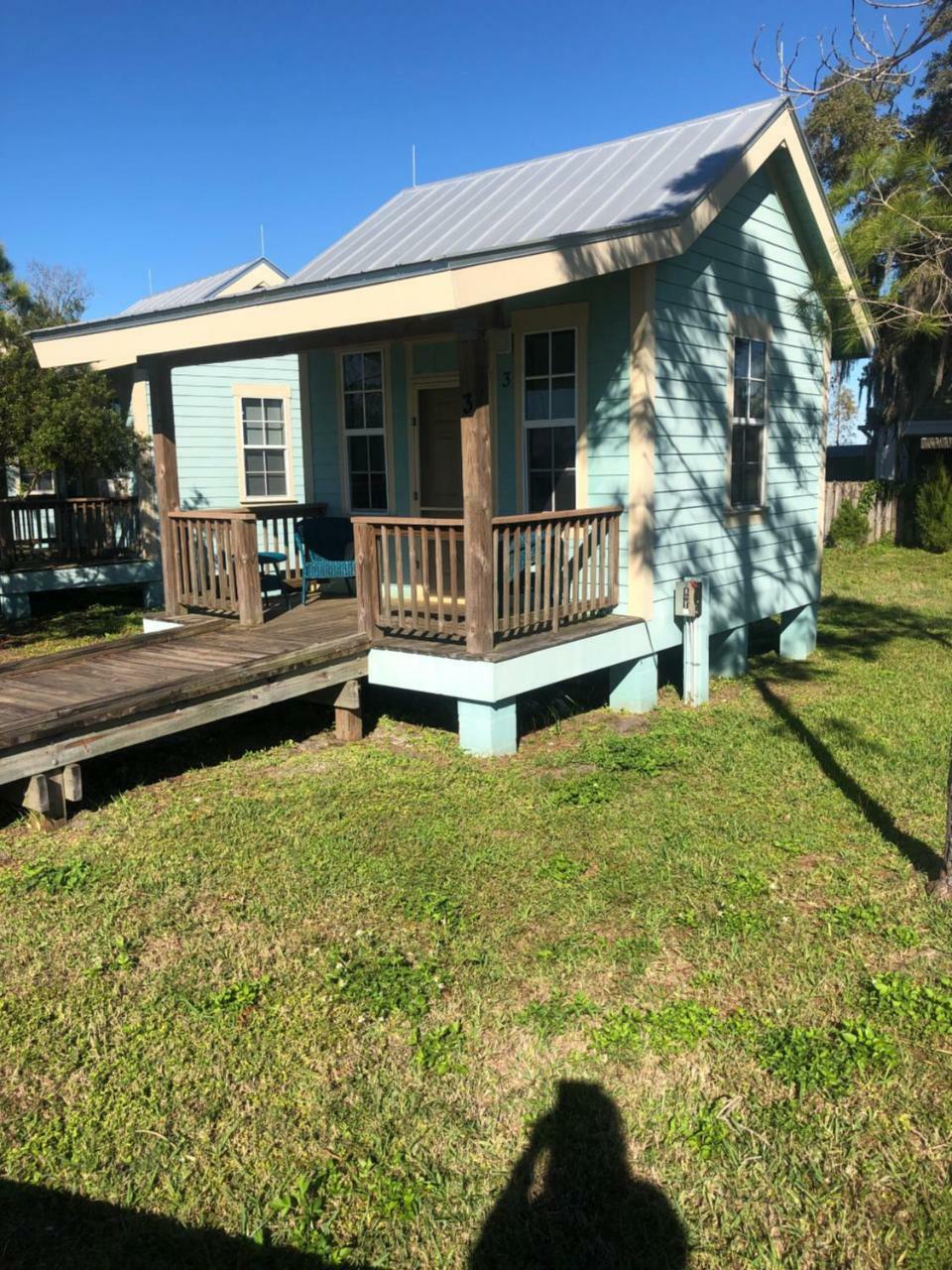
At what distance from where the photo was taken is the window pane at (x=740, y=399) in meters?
9.23

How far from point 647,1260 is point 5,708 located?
4699 millimetres

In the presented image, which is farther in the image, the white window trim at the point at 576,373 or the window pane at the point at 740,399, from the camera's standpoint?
the window pane at the point at 740,399

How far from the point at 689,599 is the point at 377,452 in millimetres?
3515

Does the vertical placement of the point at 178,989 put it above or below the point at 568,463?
below

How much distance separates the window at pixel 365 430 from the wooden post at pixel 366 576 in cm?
264

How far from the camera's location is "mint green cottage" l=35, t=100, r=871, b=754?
664cm

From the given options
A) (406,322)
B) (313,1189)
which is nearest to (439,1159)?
(313,1189)

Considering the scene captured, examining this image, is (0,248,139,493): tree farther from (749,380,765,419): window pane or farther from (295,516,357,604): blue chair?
(749,380,765,419): window pane

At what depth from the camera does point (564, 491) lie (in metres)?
8.40

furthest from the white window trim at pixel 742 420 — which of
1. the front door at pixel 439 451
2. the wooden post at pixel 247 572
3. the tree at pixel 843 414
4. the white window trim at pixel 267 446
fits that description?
the tree at pixel 843 414

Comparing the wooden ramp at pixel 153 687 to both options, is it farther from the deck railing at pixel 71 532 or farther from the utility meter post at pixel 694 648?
the deck railing at pixel 71 532

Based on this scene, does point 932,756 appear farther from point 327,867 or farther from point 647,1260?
point 647,1260

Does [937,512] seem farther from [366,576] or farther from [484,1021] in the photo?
[484,1021]

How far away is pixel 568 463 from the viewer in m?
8.34
